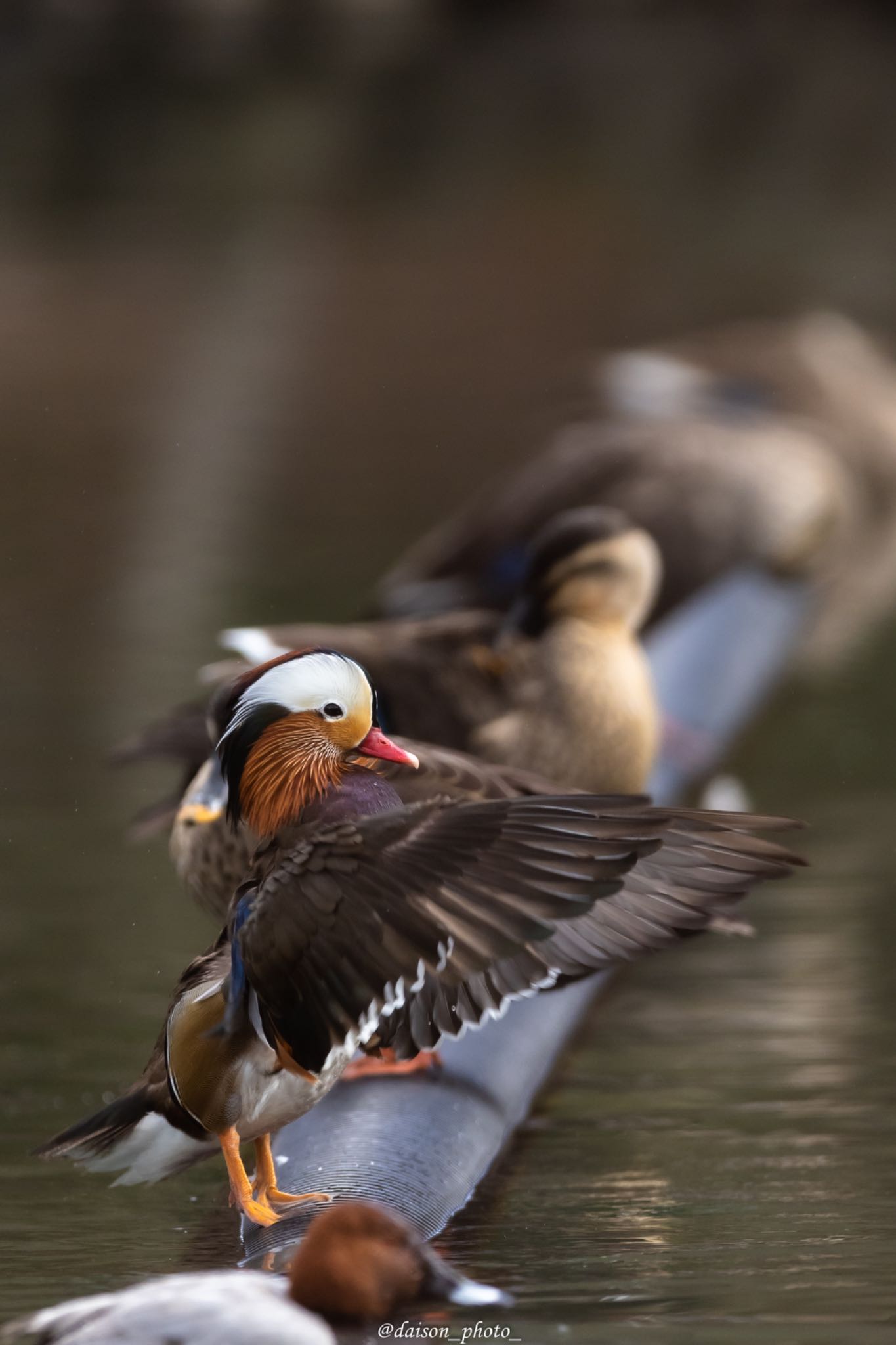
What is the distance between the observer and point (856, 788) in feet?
18.1

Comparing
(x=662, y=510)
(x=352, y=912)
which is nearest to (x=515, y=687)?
(x=352, y=912)

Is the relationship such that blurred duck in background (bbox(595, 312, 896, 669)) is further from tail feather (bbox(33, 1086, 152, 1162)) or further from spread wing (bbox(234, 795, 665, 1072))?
spread wing (bbox(234, 795, 665, 1072))

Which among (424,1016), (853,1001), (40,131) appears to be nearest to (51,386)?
(853,1001)

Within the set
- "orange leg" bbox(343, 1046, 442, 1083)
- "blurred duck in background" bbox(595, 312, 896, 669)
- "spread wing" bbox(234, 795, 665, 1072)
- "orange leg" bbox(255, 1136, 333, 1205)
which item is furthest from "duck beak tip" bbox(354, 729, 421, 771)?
"blurred duck in background" bbox(595, 312, 896, 669)

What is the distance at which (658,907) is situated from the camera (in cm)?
297

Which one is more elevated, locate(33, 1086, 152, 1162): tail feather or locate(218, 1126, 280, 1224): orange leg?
locate(33, 1086, 152, 1162): tail feather

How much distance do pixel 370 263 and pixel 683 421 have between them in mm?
8690

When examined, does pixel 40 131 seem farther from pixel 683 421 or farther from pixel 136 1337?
pixel 136 1337

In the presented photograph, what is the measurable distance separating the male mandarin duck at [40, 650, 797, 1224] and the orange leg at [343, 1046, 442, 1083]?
441 mm

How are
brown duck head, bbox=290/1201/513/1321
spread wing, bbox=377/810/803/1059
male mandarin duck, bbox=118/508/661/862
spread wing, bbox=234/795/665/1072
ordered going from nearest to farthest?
brown duck head, bbox=290/1201/513/1321 → spread wing, bbox=234/795/665/1072 → spread wing, bbox=377/810/803/1059 → male mandarin duck, bbox=118/508/661/862

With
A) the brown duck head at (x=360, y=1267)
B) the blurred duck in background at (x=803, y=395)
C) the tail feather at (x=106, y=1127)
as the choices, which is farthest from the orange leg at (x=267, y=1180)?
the blurred duck in background at (x=803, y=395)

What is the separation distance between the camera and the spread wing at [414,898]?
8.86ft

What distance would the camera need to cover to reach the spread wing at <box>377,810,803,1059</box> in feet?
9.55

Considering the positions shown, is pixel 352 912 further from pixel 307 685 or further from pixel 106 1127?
pixel 106 1127
